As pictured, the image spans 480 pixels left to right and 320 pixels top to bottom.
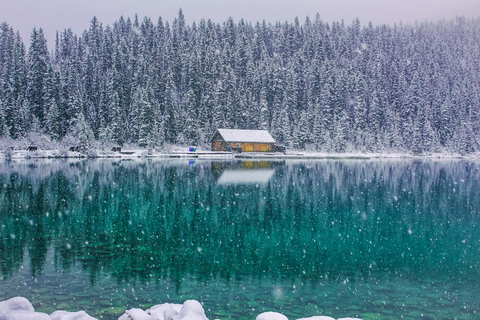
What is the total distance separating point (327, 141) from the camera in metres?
86.1

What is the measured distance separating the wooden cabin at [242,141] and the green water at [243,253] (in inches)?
2033

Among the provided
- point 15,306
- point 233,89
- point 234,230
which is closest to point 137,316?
point 15,306

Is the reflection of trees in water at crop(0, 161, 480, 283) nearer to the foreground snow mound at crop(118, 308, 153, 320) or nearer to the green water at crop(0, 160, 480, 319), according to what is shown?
the green water at crop(0, 160, 480, 319)

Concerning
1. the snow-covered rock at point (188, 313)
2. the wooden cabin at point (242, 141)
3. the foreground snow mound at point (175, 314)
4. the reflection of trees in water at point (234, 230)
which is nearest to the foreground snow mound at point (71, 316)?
the foreground snow mound at point (175, 314)

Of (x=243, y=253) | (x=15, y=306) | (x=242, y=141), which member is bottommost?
(x=243, y=253)

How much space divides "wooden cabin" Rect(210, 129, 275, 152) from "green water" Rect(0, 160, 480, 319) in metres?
51.6

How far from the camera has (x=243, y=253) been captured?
14.2 m

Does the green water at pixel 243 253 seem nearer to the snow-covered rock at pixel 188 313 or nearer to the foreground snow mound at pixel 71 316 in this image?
the foreground snow mound at pixel 71 316

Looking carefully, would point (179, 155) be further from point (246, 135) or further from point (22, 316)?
point (22, 316)

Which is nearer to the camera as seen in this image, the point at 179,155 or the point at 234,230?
the point at 234,230

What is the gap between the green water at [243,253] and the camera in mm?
10109

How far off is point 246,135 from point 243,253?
67.7 m

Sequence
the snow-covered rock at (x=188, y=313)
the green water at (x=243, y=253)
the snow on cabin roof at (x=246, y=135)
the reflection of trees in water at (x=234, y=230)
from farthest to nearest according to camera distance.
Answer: the snow on cabin roof at (x=246, y=135) < the reflection of trees in water at (x=234, y=230) < the green water at (x=243, y=253) < the snow-covered rock at (x=188, y=313)

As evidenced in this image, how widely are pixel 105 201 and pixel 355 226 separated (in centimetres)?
1447
